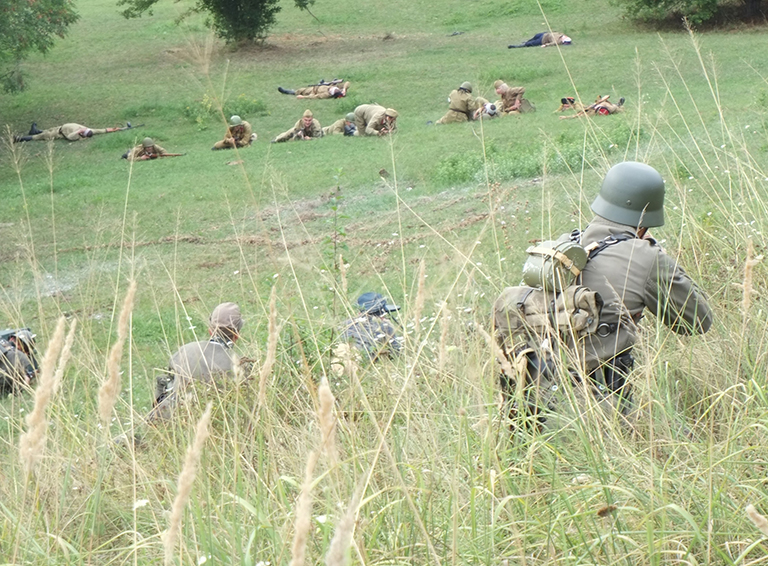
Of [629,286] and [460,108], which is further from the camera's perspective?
[460,108]

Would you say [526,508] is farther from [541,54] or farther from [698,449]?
[541,54]

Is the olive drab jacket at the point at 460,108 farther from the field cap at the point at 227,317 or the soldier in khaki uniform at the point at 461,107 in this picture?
the field cap at the point at 227,317

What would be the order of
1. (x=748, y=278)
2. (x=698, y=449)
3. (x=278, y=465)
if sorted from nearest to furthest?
1. (x=748, y=278)
2. (x=698, y=449)
3. (x=278, y=465)

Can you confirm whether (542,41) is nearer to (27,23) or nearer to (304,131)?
(304,131)

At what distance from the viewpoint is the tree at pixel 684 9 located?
26984 millimetres

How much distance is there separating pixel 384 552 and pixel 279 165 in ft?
46.8

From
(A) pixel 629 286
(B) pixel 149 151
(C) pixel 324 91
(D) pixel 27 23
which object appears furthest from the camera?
(C) pixel 324 91

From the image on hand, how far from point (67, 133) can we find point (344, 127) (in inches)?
258

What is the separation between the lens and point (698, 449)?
2441 millimetres

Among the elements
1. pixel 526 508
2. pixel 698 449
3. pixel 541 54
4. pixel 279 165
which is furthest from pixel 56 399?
pixel 541 54

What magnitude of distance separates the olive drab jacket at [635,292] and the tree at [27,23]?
1750 centimetres

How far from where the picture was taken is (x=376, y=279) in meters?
8.33

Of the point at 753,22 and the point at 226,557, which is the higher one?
the point at 226,557

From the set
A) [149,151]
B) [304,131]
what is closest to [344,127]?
[304,131]
